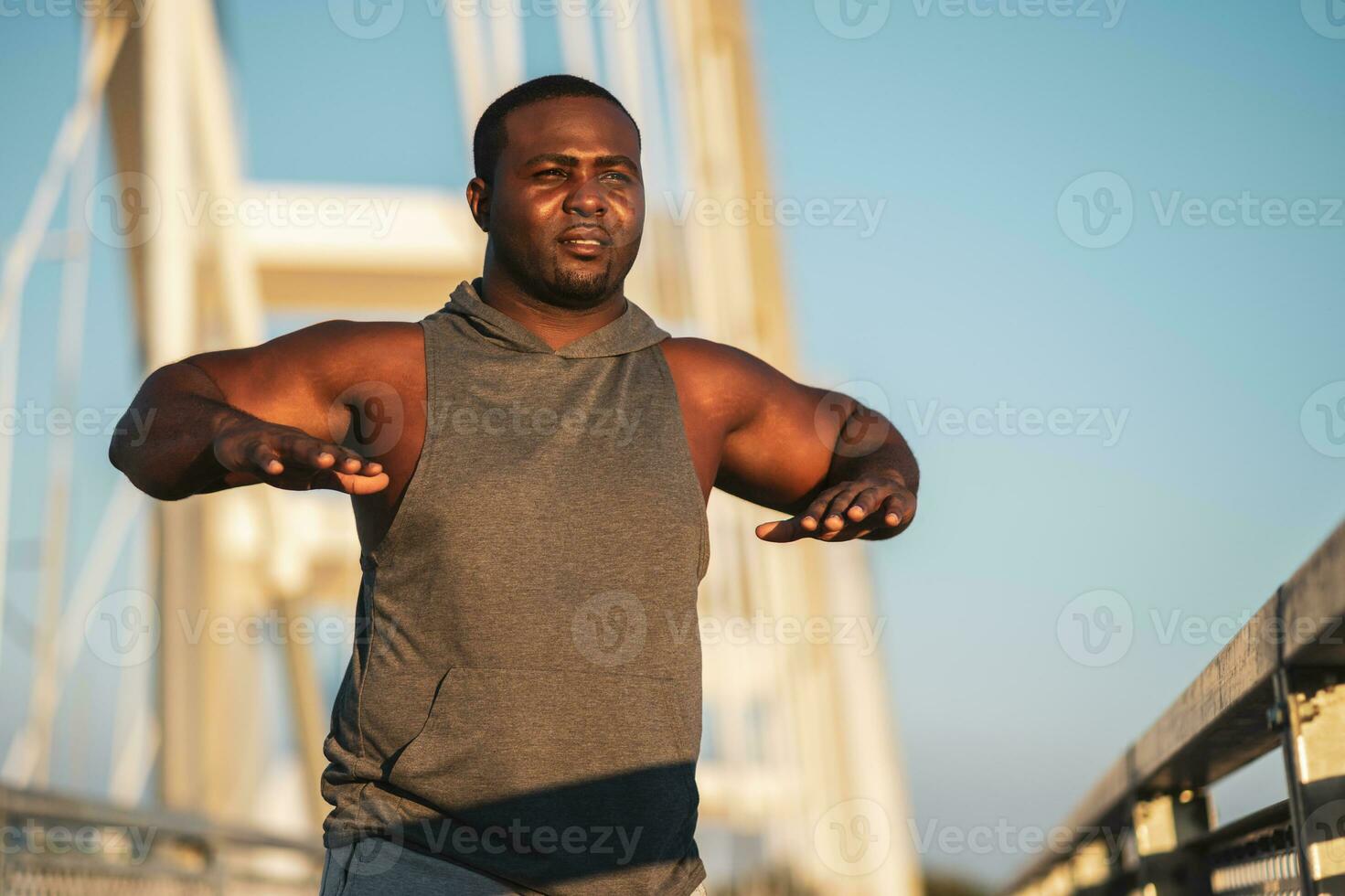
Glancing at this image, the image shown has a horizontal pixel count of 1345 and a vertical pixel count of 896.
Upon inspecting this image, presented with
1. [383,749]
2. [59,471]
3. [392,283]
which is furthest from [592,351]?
[392,283]

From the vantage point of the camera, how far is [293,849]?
5.85 m

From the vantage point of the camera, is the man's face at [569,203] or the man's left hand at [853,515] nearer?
the man's left hand at [853,515]

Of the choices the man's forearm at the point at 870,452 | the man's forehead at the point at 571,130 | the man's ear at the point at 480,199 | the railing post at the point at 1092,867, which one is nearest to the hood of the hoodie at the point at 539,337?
the man's ear at the point at 480,199

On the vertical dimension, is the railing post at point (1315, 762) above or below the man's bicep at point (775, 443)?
below

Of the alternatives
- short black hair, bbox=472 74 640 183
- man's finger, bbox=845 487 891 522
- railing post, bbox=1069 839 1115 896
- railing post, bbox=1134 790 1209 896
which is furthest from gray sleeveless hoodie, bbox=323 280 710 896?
railing post, bbox=1069 839 1115 896

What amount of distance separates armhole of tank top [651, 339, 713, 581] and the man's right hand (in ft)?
→ 1.74

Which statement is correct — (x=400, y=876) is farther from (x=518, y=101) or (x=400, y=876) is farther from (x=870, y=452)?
(x=518, y=101)

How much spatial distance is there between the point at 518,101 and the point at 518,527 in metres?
0.75

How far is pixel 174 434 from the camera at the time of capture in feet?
7.46

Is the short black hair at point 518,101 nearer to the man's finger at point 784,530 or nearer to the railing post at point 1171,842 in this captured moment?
the man's finger at point 784,530

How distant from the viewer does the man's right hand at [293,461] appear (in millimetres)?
2025

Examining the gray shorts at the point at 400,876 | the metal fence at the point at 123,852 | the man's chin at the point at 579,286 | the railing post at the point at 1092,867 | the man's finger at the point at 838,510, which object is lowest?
the railing post at the point at 1092,867

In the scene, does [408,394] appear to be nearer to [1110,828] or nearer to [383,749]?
[383,749]

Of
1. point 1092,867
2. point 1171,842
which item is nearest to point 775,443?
point 1171,842
